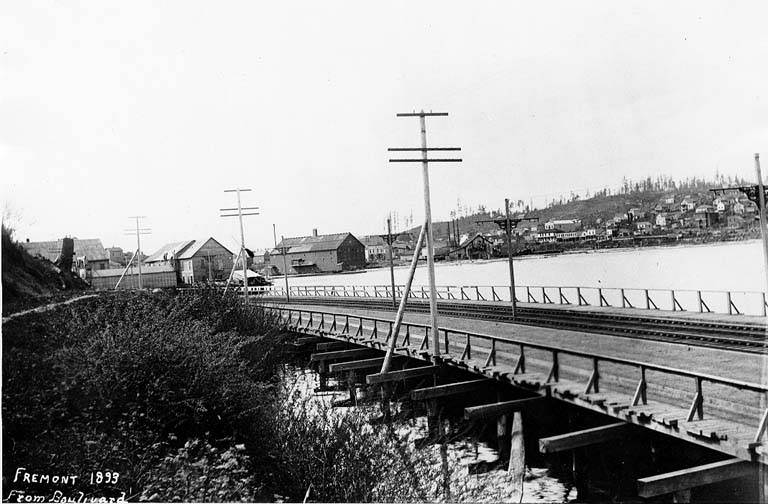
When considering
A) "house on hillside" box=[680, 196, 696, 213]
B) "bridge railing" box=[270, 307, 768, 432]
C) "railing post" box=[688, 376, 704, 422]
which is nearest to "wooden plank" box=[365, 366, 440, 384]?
"bridge railing" box=[270, 307, 768, 432]

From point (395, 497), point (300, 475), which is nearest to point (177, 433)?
point (300, 475)

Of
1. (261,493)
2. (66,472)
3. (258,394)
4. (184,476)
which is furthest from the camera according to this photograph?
(258,394)

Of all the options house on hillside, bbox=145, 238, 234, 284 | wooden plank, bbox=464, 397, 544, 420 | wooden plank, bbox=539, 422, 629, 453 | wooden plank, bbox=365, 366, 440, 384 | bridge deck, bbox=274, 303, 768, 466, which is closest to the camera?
bridge deck, bbox=274, 303, 768, 466

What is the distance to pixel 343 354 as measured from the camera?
19.7m

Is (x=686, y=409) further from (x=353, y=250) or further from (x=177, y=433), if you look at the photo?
(x=353, y=250)

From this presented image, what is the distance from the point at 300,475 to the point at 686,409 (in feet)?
19.4

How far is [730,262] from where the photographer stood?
58562 mm

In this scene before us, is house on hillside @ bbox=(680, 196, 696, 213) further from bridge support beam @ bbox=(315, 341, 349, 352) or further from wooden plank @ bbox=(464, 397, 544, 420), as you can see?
wooden plank @ bbox=(464, 397, 544, 420)

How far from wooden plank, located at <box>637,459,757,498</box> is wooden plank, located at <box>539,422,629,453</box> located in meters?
1.81

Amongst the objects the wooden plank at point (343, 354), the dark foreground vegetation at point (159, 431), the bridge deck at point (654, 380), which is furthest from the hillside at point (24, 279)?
the bridge deck at point (654, 380)

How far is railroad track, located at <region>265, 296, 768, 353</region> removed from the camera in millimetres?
14641

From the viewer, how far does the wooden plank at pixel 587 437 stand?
9.23 m

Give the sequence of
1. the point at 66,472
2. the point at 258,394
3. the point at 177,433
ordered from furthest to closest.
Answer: the point at 258,394 → the point at 177,433 → the point at 66,472

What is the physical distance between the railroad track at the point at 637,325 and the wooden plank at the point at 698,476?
22.1ft
